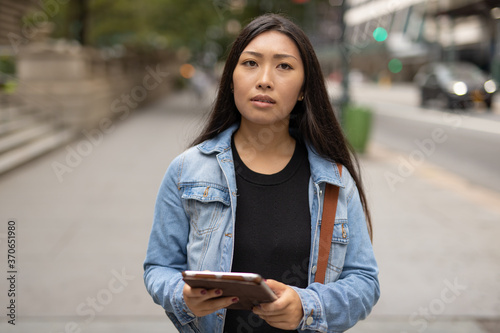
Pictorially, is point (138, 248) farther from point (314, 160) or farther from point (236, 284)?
point (236, 284)

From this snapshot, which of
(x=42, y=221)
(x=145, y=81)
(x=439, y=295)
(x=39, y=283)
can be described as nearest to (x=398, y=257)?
(x=439, y=295)

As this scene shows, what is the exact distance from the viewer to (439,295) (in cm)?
482

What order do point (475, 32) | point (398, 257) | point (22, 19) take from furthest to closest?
point (475, 32) < point (22, 19) < point (398, 257)

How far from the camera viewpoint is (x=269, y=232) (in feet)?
6.30

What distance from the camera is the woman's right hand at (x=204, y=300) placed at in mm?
1623

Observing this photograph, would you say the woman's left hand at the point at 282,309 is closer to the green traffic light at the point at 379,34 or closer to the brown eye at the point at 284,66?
the brown eye at the point at 284,66

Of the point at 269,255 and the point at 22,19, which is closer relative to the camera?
the point at 269,255

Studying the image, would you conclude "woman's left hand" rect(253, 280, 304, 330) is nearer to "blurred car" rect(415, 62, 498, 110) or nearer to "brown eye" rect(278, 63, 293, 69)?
"brown eye" rect(278, 63, 293, 69)

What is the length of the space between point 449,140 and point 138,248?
37.2ft

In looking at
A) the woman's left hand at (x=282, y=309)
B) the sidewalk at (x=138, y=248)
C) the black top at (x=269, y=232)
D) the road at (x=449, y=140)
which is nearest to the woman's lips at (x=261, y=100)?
the black top at (x=269, y=232)

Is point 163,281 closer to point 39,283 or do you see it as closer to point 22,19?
point 39,283

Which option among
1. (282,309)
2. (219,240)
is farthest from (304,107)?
(282,309)

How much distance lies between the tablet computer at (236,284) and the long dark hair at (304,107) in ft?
2.14

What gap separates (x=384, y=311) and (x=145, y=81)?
1155 inches
